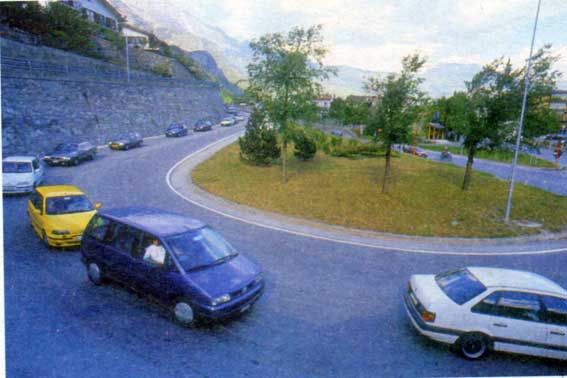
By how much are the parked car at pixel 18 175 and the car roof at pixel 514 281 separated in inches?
631

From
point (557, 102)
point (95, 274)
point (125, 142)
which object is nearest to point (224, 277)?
point (95, 274)

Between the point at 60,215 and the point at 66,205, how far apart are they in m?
0.58

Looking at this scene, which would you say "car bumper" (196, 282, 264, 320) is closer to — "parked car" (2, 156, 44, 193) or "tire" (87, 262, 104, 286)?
"tire" (87, 262, 104, 286)

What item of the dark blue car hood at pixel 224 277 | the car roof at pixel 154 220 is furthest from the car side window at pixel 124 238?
the dark blue car hood at pixel 224 277

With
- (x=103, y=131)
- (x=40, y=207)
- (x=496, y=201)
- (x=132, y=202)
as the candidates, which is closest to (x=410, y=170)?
(x=496, y=201)

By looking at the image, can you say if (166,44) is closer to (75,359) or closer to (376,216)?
(376,216)

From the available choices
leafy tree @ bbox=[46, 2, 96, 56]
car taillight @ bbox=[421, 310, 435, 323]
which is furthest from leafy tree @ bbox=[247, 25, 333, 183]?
leafy tree @ bbox=[46, 2, 96, 56]

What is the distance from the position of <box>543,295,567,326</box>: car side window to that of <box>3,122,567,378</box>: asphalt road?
0.78m

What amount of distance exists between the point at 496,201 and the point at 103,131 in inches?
1128

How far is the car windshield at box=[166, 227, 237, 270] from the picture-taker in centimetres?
660

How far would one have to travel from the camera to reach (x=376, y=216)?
562 inches

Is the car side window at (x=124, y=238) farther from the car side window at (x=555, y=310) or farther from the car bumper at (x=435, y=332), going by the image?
the car side window at (x=555, y=310)

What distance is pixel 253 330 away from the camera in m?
6.27

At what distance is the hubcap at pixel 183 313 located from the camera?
6102 mm
